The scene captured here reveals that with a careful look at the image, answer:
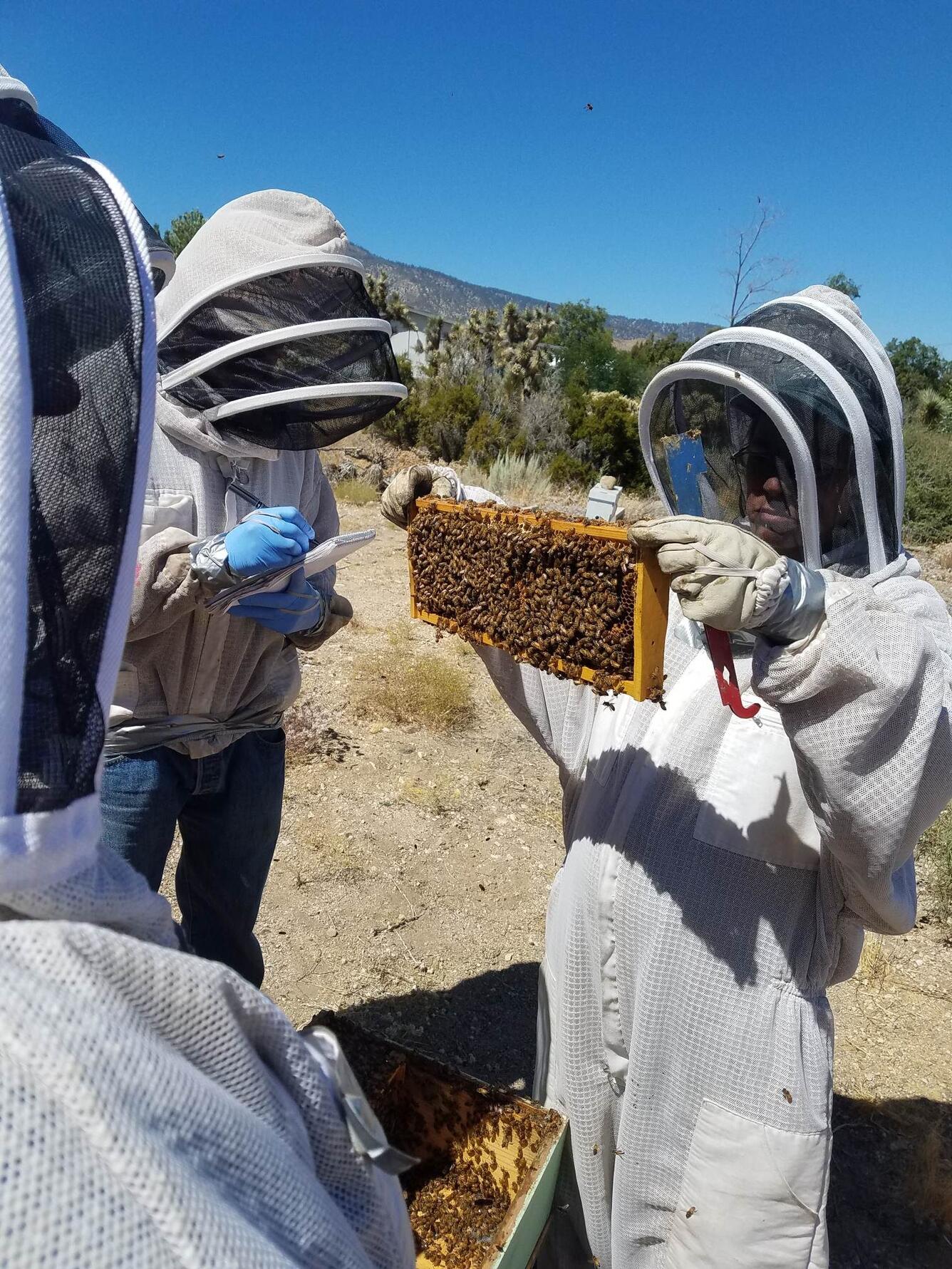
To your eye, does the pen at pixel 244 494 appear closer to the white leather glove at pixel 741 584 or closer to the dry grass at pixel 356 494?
the white leather glove at pixel 741 584

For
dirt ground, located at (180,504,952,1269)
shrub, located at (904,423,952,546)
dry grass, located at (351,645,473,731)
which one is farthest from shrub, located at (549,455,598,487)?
dirt ground, located at (180,504,952,1269)

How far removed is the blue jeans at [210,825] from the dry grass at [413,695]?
13.6 ft

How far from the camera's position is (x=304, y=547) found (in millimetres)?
2336

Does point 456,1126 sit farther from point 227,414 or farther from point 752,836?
point 227,414

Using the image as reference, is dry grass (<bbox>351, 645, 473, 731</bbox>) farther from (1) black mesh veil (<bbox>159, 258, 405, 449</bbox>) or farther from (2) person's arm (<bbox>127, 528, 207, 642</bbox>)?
(2) person's arm (<bbox>127, 528, 207, 642</bbox>)

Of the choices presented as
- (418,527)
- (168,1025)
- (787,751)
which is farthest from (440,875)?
(168,1025)

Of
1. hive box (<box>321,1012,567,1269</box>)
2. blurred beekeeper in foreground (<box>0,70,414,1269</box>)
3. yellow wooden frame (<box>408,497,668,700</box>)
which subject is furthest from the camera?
hive box (<box>321,1012,567,1269</box>)

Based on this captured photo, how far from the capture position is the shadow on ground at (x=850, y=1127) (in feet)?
10.6

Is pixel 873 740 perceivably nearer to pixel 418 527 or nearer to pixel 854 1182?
pixel 418 527

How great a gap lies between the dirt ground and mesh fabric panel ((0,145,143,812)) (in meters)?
3.62

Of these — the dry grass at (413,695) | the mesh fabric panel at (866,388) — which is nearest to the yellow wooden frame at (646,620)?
the mesh fabric panel at (866,388)

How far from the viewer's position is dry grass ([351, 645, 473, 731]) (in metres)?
7.23

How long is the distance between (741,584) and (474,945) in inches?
142

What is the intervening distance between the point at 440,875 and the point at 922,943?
293 cm
